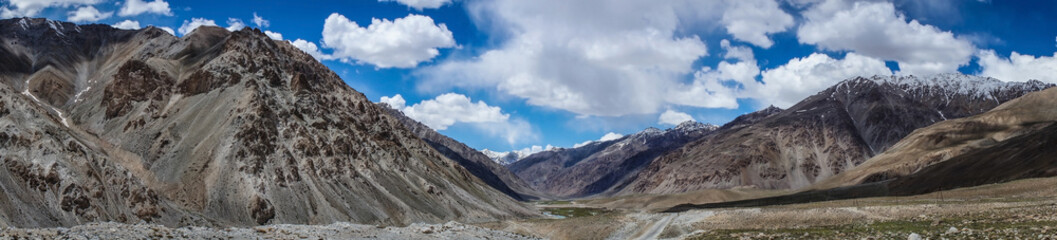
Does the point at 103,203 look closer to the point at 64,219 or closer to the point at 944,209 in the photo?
the point at 64,219

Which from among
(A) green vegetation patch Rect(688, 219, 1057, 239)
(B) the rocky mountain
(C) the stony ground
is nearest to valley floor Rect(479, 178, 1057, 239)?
(A) green vegetation patch Rect(688, 219, 1057, 239)

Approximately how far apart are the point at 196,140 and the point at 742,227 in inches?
3654

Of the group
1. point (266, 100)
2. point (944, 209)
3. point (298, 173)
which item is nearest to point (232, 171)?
point (298, 173)

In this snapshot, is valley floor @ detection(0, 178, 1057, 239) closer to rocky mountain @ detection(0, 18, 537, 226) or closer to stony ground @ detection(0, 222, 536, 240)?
stony ground @ detection(0, 222, 536, 240)

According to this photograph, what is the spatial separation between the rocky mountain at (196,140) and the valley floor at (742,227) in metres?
42.7

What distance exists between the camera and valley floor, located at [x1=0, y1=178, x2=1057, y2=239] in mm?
33469

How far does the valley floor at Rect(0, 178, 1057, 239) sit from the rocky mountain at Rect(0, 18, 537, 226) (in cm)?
4267

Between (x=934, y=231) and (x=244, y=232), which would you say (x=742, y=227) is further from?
(x=244, y=232)

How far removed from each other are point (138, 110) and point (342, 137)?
115 ft

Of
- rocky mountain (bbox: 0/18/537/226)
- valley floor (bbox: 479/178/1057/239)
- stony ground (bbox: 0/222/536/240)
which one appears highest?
rocky mountain (bbox: 0/18/537/226)

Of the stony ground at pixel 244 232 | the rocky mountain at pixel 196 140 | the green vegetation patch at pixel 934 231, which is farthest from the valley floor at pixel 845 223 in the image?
the rocky mountain at pixel 196 140

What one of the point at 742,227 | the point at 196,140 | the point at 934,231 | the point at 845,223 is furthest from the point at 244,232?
the point at 196,140

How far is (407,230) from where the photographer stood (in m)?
53.3

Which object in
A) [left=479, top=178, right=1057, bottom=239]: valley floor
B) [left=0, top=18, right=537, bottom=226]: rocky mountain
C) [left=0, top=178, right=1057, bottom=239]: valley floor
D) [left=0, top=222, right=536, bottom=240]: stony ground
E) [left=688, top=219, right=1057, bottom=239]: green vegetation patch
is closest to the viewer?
[left=0, top=222, right=536, bottom=240]: stony ground
